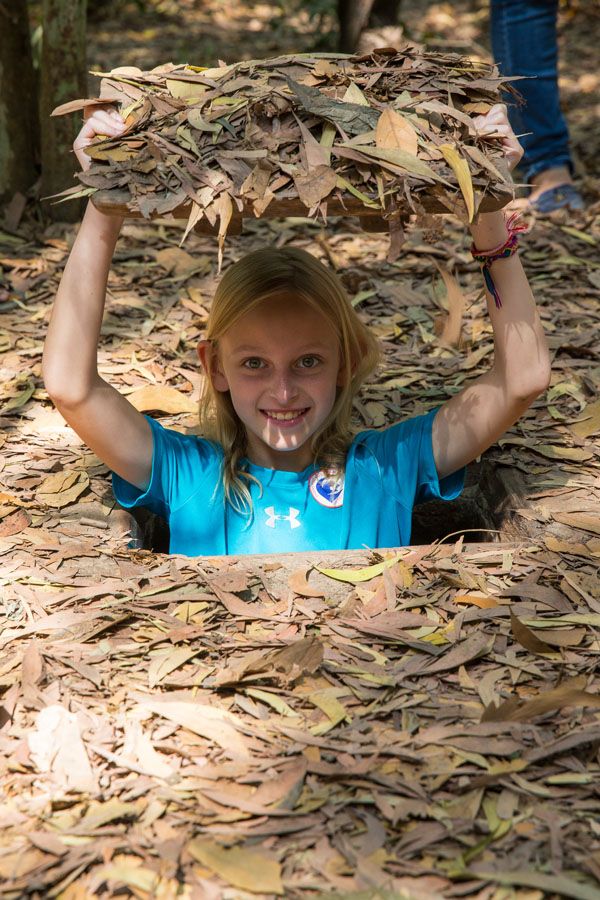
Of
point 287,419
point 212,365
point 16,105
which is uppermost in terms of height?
point 16,105

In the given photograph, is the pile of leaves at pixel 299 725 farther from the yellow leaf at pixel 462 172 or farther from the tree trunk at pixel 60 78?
the tree trunk at pixel 60 78

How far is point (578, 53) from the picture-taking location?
830 centimetres

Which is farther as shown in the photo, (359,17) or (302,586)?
(359,17)

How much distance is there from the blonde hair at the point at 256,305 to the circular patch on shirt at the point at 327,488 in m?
0.03

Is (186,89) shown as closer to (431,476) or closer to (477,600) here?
(431,476)

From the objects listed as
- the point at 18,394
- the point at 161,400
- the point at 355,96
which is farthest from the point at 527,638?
the point at 18,394

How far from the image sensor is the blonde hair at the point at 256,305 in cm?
281

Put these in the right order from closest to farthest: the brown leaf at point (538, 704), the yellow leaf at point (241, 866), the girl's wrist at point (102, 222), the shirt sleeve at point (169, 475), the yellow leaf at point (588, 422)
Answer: the yellow leaf at point (241, 866), the brown leaf at point (538, 704), the girl's wrist at point (102, 222), the shirt sleeve at point (169, 475), the yellow leaf at point (588, 422)

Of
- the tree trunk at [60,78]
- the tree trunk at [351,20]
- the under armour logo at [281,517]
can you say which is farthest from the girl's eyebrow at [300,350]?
the tree trunk at [351,20]

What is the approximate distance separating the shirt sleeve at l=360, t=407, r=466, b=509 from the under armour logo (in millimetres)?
272

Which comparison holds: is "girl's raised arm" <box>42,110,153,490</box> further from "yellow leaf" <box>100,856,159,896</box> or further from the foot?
the foot

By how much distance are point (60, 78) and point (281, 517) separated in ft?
8.27

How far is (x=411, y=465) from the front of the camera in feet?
9.56

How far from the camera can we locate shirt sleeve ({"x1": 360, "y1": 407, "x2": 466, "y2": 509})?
2.90m
